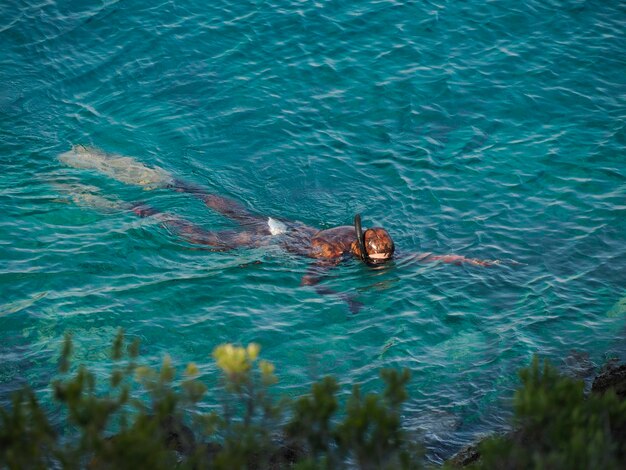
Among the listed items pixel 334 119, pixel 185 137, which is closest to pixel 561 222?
pixel 334 119

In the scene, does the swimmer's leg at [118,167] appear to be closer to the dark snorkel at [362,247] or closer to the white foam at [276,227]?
the white foam at [276,227]

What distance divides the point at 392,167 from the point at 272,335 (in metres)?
Result: 4.69

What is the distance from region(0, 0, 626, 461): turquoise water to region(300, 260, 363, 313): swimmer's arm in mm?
160

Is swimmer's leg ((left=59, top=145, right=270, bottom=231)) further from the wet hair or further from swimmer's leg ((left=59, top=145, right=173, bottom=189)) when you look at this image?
the wet hair

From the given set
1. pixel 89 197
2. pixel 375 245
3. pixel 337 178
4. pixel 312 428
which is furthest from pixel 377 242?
pixel 312 428

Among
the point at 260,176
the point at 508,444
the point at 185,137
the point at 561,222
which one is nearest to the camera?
the point at 508,444

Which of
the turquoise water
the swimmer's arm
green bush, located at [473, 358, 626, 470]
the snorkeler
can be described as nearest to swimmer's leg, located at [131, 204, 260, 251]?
the snorkeler

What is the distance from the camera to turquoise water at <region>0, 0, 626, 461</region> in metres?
8.77

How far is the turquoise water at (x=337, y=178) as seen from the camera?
8.77m

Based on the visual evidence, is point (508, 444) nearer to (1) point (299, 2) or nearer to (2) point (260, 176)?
(2) point (260, 176)

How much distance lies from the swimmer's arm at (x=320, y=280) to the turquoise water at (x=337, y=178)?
0.16m

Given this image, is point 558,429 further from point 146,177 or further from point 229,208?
point 146,177

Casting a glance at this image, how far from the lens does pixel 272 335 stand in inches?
349

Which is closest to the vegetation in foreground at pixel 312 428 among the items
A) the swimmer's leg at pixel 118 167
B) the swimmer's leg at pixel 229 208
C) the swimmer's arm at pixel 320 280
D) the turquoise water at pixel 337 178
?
the turquoise water at pixel 337 178
